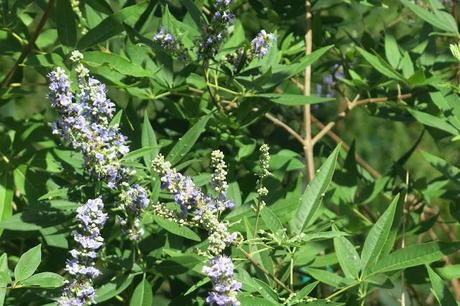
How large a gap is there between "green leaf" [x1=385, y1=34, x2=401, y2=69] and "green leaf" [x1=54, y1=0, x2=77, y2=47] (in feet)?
3.27

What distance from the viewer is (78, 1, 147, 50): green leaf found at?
6.98 feet

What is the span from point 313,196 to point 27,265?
683 millimetres

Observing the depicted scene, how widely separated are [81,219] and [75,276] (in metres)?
0.13

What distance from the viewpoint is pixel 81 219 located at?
169cm

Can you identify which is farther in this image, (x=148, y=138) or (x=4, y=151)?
(x=4, y=151)

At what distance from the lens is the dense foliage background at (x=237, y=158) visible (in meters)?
1.89

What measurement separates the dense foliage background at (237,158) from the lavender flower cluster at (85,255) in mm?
141

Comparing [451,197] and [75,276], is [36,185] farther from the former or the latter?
[451,197]

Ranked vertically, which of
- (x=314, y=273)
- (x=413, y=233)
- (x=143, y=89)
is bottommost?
(x=413, y=233)

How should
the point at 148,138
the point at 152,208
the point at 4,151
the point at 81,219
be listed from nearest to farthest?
1. the point at 81,219
2. the point at 152,208
3. the point at 148,138
4. the point at 4,151

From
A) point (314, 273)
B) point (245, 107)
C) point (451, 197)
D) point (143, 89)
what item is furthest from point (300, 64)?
point (451, 197)

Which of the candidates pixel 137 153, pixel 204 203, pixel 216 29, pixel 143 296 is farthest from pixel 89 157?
pixel 216 29

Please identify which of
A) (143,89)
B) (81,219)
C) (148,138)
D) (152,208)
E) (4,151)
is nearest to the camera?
(81,219)

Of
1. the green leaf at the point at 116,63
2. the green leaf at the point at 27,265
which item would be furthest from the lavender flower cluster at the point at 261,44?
the green leaf at the point at 27,265
